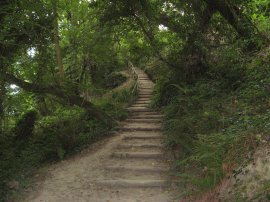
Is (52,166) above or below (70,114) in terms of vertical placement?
below

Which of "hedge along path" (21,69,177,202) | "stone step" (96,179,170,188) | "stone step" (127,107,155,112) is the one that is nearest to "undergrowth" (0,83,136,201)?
"hedge along path" (21,69,177,202)

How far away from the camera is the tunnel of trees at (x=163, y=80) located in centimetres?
683

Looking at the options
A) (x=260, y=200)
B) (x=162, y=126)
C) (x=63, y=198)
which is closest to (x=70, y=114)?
(x=162, y=126)

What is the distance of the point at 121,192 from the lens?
7289mm

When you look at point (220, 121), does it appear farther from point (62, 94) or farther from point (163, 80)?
point (163, 80)

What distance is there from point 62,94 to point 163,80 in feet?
20.6

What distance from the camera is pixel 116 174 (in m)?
8.30

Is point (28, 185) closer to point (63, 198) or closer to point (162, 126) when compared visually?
point (63, 198)

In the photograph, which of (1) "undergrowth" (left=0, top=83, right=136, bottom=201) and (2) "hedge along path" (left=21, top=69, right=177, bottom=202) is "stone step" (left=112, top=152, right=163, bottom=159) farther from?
(1) "undergrowth" (left=0, top=83, right=136, bottom=201)

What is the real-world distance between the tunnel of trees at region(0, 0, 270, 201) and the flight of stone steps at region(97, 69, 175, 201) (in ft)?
1.85

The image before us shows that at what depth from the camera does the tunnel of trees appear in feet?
22.4

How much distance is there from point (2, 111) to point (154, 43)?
696cm

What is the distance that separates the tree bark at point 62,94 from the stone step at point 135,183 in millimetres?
3843

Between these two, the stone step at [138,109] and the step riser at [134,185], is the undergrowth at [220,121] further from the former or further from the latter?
the stone step at [138,109]
